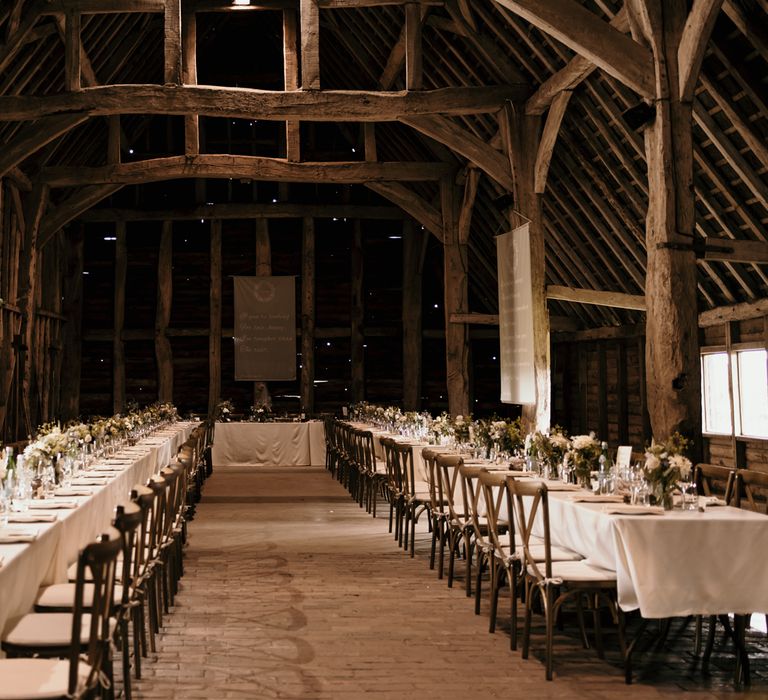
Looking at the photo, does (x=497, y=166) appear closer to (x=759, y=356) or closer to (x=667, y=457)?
(x=759, y=356)

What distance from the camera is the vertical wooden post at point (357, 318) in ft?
63.1

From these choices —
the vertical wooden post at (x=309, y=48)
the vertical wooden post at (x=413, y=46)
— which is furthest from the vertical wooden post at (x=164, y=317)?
the vertical wooden post at (x=413, y=46)

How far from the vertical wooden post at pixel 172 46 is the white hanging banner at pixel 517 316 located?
13.6ft

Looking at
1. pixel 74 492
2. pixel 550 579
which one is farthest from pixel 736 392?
pixel 74 492

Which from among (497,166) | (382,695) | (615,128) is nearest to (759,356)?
(615,128)

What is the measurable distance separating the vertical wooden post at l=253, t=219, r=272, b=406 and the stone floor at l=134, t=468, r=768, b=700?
1090 cm

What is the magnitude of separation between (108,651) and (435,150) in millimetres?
12303

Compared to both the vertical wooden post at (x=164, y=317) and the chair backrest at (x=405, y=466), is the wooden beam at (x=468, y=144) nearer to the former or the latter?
the chair backrest at (x=405, y=466)

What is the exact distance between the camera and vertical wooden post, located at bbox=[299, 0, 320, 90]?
10773 millimetres

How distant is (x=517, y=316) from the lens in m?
10.9

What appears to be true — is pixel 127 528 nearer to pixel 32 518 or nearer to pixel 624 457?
pixel 32 518

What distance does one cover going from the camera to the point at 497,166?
11.5 m

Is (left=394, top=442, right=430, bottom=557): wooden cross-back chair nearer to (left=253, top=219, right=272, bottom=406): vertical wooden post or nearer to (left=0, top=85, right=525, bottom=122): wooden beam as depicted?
(left=0, top=85, right=525, bottom=122): wooden beam

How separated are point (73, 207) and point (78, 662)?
13.1 metres
